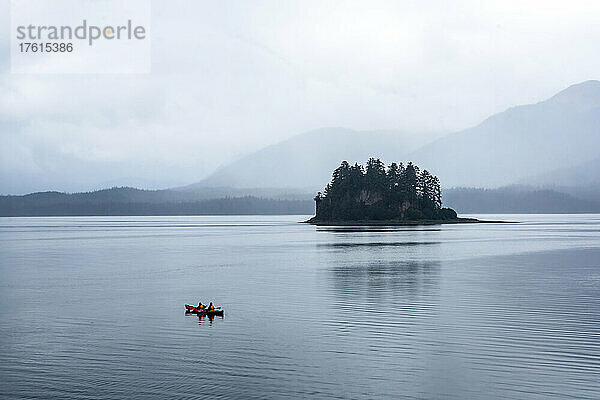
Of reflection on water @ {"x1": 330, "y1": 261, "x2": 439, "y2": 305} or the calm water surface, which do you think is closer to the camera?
the calm water surface

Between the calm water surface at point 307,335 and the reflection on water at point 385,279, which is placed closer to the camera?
the calm water surface at point 307,335

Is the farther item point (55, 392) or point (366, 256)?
point (366, 256)

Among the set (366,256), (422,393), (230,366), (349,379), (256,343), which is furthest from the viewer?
(366,256)

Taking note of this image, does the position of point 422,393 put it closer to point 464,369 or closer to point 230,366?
point 464,369

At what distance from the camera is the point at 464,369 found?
22.7 m

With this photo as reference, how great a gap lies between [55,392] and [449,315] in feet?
64.6

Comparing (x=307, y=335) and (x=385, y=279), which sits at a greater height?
(x=385, y=279)

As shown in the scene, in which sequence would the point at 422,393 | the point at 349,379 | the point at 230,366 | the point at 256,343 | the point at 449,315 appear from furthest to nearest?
the point at 449,315 → the point at 256,343 → the point at 230,366 → the point at 349,379 → the point at 422,393

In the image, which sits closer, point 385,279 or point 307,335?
point 307,335

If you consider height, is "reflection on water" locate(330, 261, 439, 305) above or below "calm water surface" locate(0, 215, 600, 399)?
above

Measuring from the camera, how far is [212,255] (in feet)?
271

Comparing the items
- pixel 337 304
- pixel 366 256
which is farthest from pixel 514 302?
pixel 366 256

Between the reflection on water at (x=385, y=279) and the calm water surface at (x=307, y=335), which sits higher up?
the reflection on water at (x=385, y=279)

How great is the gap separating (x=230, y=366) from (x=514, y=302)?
20.4m
